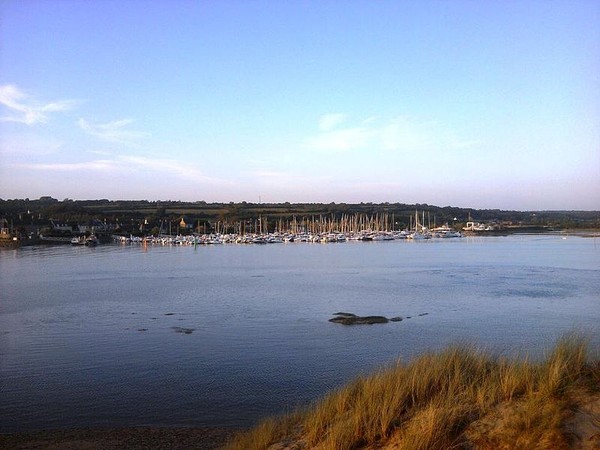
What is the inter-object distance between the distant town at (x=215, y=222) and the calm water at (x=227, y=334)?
244 feet

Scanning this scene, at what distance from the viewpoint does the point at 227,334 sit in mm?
19781

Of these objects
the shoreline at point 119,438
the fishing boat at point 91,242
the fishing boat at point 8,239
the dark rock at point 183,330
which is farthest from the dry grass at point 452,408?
the fishing boat at point 91,242

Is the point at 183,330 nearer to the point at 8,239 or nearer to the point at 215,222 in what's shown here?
the point at 8,239

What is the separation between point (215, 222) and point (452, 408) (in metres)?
140

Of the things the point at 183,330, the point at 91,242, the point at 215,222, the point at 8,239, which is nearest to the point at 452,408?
the point at 183,330

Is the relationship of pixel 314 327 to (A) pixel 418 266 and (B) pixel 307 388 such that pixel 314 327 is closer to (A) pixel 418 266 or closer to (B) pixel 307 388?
(B) pixel 307 388

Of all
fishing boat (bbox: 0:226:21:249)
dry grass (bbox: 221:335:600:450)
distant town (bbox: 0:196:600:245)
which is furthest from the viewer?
distant town (bbox: 0:196:600:245)

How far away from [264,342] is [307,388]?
5.61 metres

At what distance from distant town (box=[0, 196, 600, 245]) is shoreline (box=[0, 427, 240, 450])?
9504cm

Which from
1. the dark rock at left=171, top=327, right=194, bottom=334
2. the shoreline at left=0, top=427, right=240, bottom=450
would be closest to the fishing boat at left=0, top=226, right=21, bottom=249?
the dark rock at left=171, top=327, right=194, bottom=334

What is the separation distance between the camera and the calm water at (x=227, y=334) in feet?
39.9

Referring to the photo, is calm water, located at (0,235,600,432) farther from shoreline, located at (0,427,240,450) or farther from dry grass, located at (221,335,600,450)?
dry grass, located at (221,335,600,450)

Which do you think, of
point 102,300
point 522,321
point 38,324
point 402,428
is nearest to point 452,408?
point 402,428

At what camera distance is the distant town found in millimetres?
113188
